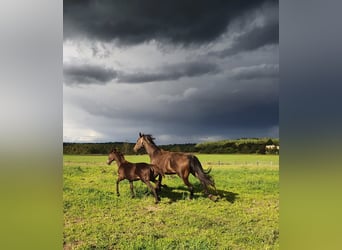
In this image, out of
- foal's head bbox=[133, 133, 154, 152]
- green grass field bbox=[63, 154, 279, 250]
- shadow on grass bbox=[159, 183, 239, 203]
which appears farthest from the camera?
foal's head bbox=[133, 133, 154, 152]

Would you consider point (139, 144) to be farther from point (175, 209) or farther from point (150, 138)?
point (175, 209)

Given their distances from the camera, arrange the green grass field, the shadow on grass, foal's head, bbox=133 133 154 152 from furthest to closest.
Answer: foal's head, bbox=133 133 154 152 → the shadow on grass → the green grass field

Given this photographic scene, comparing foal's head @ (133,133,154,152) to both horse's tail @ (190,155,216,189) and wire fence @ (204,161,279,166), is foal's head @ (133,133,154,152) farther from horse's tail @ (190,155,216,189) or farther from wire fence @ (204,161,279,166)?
wire fence @ (204,161,279,166)

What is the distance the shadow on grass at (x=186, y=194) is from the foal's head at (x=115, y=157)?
0.57m

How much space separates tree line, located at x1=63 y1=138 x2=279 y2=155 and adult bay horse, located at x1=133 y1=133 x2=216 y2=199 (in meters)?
0.06

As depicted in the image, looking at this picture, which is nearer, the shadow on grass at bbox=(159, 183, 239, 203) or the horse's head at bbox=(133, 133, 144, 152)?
the shadow on grass at bbox=(159, 183, 239, 203)

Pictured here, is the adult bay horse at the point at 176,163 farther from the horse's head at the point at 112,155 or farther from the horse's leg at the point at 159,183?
the horse's head at the point at 112,155

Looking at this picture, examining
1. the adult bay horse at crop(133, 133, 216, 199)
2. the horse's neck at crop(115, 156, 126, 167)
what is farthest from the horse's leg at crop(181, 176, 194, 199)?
the horse's neck at crop(115, 156, 126, 167)

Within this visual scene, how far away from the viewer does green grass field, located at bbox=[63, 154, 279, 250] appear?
4309 millimetres

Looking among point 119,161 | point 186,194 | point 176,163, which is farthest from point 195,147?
point 119,161

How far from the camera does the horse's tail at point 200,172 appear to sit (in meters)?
4.55

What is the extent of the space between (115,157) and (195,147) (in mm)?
913
